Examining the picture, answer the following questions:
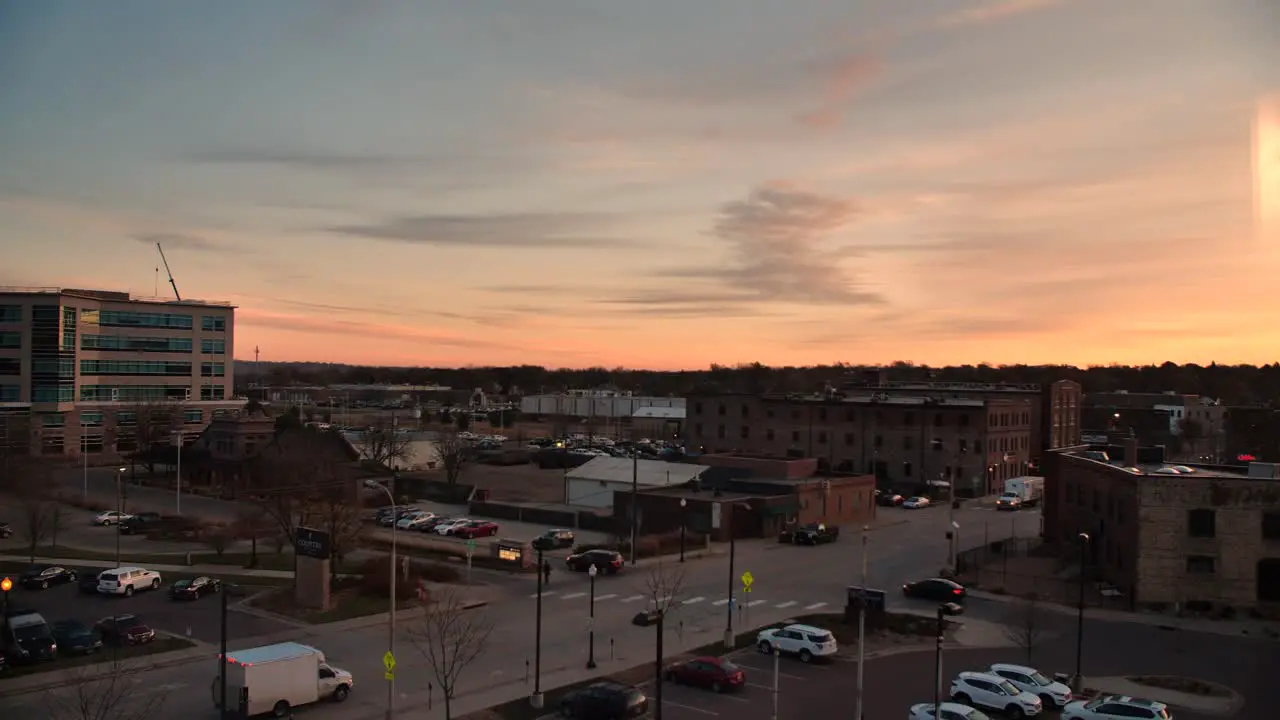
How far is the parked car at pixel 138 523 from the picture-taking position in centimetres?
5612

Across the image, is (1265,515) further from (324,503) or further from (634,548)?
(324,503)

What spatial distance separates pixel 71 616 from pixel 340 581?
9903 millimetres

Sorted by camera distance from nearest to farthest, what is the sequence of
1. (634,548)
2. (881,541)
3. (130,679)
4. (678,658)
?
1. (130,679)
2. (678,658)
3. (634,548)
4. (881,541)

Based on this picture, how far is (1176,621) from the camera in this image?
1422 inches

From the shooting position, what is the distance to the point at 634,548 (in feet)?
152

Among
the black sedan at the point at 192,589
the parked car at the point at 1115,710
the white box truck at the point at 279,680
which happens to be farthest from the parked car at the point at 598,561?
the parked car at the point at 1115,710

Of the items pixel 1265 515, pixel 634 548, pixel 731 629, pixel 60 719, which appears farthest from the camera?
pixel 634 548

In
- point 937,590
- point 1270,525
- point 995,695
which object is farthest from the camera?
point 937,590

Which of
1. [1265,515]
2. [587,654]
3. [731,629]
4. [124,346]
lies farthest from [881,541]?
[124,346]

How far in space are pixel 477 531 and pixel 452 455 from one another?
69.0ft

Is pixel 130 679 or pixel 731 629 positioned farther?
pixel 731 629

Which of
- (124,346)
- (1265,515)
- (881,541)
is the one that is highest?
(124,346)

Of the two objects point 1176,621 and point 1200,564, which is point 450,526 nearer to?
point 1176,621

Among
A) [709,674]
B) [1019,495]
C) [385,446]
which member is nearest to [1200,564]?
[709,674]
